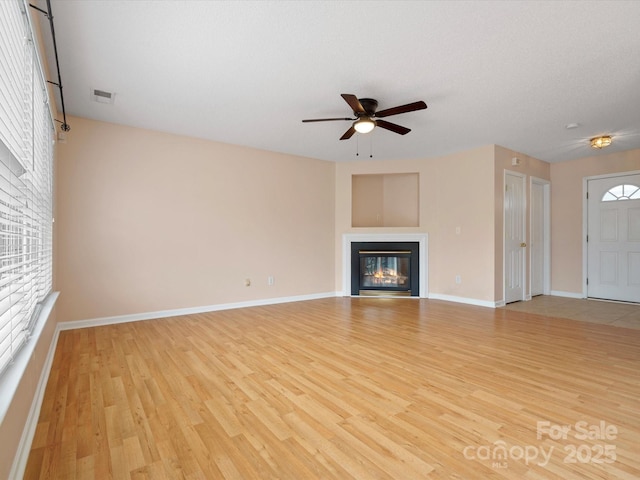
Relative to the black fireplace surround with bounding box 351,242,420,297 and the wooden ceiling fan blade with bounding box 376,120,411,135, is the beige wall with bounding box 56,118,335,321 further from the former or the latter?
the wooden ceiling fan blade with bounding box 376,120,411,135

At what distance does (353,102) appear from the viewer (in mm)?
2953

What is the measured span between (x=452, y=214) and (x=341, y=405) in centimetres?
440

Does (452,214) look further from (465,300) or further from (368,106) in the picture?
(368,106)

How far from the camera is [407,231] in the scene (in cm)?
601

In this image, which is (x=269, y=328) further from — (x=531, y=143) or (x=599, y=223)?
(x=599, y=223)

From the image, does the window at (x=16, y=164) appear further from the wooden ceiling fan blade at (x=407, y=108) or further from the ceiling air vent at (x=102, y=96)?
the wooden ceiling fan blade at (x=407, y=108)

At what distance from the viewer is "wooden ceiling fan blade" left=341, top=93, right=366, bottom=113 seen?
9.36 ft

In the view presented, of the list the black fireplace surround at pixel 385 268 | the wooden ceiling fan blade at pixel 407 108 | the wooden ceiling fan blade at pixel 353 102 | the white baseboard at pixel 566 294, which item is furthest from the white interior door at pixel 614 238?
the wooden ceiling fan blade at pixel 353 102

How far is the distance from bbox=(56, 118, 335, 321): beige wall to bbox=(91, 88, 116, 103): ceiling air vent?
74 cm

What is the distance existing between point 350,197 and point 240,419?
4.72 metres

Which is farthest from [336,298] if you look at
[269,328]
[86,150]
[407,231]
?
[86,150]

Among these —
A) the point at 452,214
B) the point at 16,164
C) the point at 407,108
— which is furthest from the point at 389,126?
the point at 16,164

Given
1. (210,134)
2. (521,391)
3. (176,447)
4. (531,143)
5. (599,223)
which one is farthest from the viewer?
(599,223)

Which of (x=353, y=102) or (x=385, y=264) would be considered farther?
(x=385, y=264)
